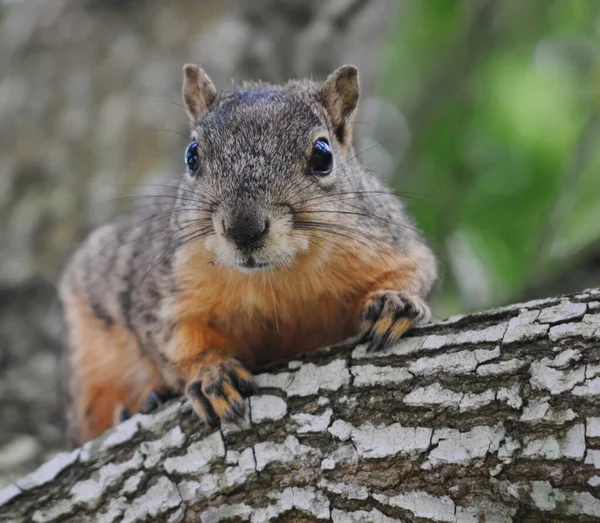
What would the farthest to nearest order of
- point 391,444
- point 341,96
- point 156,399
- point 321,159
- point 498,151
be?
1. point 498,151
2. point 341,96
3. point 156,399
4. point 321,159
5. point 391,444

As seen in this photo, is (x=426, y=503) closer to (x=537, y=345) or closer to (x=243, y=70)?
(x=537, y=345)

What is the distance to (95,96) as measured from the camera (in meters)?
5.57

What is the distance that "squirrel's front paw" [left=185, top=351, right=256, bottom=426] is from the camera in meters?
2.61

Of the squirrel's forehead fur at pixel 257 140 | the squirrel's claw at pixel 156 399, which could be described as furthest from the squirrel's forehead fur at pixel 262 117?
the squirrel's claw at pixel 156 399

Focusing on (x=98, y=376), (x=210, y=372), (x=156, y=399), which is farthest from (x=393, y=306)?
(x=98, y=376)

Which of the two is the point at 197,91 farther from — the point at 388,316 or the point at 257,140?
the point at 388,316

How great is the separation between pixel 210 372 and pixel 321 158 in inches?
35.1

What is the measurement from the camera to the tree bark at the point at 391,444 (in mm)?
1986

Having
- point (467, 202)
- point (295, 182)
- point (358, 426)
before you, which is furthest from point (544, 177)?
point (358, 426)

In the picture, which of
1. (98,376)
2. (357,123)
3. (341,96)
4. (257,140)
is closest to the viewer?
(257,140)

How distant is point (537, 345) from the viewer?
7.05 ft

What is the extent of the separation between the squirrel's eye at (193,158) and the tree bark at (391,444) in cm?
82

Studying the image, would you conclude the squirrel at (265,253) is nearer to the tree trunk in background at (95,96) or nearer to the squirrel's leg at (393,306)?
the squirrel's leg at (393,306)

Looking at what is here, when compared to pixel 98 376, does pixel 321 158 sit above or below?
below
